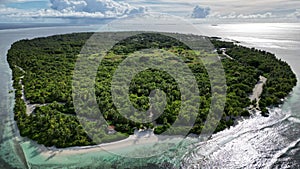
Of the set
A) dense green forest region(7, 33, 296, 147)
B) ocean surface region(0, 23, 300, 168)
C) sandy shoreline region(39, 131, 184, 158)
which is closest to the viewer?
ocean surface region(0, 23, 300, 168)

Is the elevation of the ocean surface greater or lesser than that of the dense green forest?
lesser

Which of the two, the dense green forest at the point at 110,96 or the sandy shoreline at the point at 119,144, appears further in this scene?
the dense green forest at the point at 110,96

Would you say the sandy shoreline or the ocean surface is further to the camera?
the sandy shoreline

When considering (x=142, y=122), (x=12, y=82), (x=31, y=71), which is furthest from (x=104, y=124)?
(x=31, y=71)

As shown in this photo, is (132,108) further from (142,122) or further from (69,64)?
(69,64)

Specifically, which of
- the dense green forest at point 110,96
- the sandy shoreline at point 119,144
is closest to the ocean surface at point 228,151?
the sandy shoreline at point 119,144

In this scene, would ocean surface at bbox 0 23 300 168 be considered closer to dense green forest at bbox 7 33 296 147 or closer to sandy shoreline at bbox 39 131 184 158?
sandy shoreline at bbox 39 131 184 158

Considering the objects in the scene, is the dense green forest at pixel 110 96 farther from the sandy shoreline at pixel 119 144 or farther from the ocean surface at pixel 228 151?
the ocean surface at pixel 228 151

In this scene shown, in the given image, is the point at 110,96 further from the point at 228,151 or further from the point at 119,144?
the point at 228,151

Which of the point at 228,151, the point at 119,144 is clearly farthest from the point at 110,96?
the point at 228,151

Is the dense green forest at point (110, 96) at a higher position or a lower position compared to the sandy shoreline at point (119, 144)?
higher

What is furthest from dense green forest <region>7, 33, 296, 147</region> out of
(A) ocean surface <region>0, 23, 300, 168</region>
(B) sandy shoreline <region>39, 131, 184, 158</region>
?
(A) ocean surface <region>0, 23, 300, 168</region>
